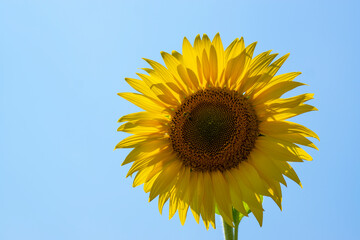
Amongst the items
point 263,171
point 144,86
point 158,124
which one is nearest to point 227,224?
point 263,171

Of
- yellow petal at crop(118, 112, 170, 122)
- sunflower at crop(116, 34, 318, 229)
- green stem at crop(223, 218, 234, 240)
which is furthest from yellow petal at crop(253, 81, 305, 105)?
green stem at crop(223, 218, 234, 240)

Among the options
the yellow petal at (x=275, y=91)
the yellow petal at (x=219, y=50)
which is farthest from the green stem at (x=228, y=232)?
the yellow petal at (x=219, y=50)

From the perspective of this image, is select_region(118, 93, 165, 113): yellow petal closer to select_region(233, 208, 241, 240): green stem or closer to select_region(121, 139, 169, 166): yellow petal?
select_region(121, 139, 169, 166): yellow petal

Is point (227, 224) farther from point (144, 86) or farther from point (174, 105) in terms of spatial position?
point (144, 86)

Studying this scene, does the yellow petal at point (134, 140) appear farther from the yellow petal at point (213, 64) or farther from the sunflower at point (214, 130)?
the yellow petal at point (213, 64)

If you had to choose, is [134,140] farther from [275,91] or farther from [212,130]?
[275,91]

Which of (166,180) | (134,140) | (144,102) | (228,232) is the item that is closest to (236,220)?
(228,232)
